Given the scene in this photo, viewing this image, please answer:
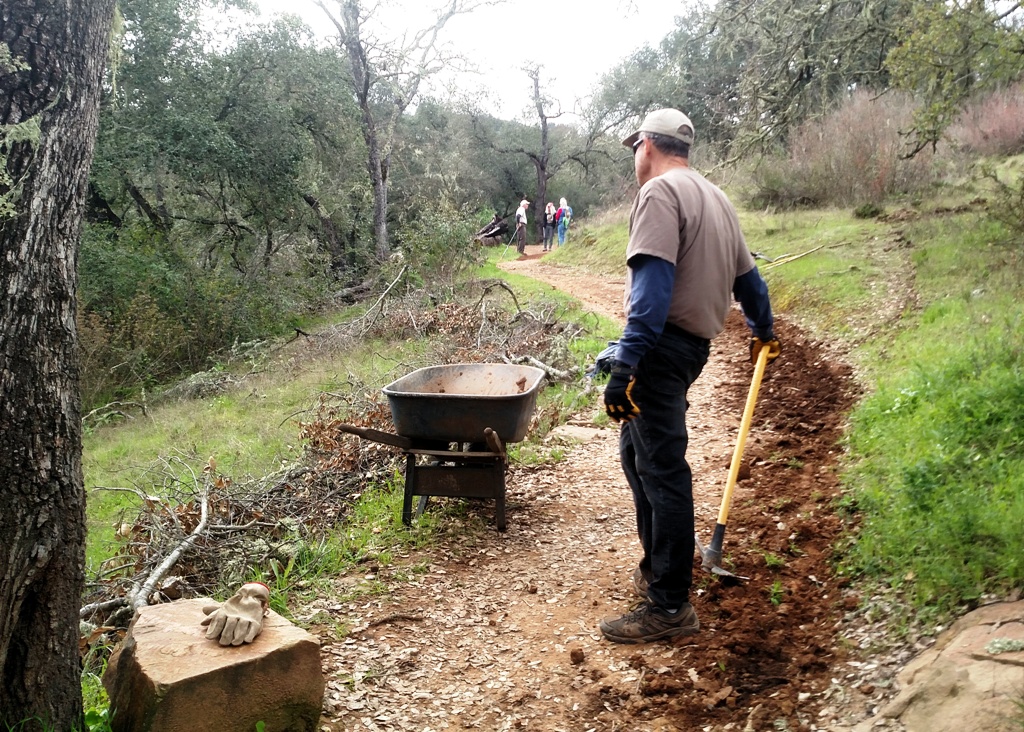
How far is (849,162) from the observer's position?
46.4 feet

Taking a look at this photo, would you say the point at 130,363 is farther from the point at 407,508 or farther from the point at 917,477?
the point at 917,477

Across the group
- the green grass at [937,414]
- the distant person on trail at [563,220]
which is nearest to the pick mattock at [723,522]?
the green grass at [937,414]

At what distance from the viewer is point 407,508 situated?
4918 millimetres

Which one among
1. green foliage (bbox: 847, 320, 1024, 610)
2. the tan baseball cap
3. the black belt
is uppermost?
the tan baseball cap

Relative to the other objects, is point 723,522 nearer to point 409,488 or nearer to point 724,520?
point 724,520

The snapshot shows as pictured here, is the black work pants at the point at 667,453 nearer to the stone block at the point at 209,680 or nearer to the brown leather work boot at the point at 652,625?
the brown leather work boot at the point at 652,625

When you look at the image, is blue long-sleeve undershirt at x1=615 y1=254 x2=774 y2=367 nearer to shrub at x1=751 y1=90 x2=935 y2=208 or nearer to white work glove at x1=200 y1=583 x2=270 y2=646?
white work glove at x1=200 y1=583 x2=270 y2=646

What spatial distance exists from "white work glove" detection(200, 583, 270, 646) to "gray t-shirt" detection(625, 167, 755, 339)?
1890 millimetres

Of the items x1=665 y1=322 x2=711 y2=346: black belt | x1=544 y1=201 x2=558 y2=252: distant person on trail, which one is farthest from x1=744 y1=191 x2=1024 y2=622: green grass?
x1=544 y1=201 x2=558 y2=252: distant person on trail

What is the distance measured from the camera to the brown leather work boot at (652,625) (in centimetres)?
347

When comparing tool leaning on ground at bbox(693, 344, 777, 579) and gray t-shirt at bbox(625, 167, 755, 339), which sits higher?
gray t-shirt at bbox(625, 167, 755, 339)

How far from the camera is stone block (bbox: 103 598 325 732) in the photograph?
2568mm

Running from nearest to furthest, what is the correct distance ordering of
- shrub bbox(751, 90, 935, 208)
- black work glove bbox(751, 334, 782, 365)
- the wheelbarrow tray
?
black work glove bbox(751, 334, 782, 365) → the wheelbarrow tray → shrub bbox(751, 90, 935, 208)

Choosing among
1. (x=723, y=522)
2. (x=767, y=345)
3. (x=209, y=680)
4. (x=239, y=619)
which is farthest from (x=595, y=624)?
(x=209, y=680)
